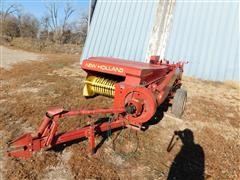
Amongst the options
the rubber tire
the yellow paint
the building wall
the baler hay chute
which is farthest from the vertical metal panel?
the yellow paint

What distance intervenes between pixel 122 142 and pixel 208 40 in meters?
7.41

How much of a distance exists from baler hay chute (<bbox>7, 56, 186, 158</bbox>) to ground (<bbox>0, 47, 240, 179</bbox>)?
0.91 feet

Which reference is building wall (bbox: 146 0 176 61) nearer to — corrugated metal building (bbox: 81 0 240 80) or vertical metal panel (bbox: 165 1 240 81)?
corrugated metal building (bbox: 81 0 240 80)

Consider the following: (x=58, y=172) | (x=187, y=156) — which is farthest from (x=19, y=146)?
(x=187, y=156)

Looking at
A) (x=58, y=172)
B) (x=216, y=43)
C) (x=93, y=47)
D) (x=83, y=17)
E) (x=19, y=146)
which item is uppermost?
(x=83, y=17)

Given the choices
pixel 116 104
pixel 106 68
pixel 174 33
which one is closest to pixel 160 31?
pixel 174 33

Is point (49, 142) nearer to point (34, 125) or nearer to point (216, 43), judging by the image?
point (34, 125)

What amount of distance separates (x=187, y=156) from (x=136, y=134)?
3.13 feet

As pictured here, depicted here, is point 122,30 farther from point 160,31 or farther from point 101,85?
point 101,85

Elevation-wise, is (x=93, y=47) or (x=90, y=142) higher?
(x=93, y=47)

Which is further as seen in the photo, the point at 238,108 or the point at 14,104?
the point at 238,108

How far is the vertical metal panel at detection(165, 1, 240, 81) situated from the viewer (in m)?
10.6

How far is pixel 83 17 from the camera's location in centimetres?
4678

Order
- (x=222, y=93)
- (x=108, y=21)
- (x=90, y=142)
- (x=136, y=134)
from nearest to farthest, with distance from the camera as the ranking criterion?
(x=90, y=142), (x=136, y=134), (x=222, y=93), (x=108, y=21)
